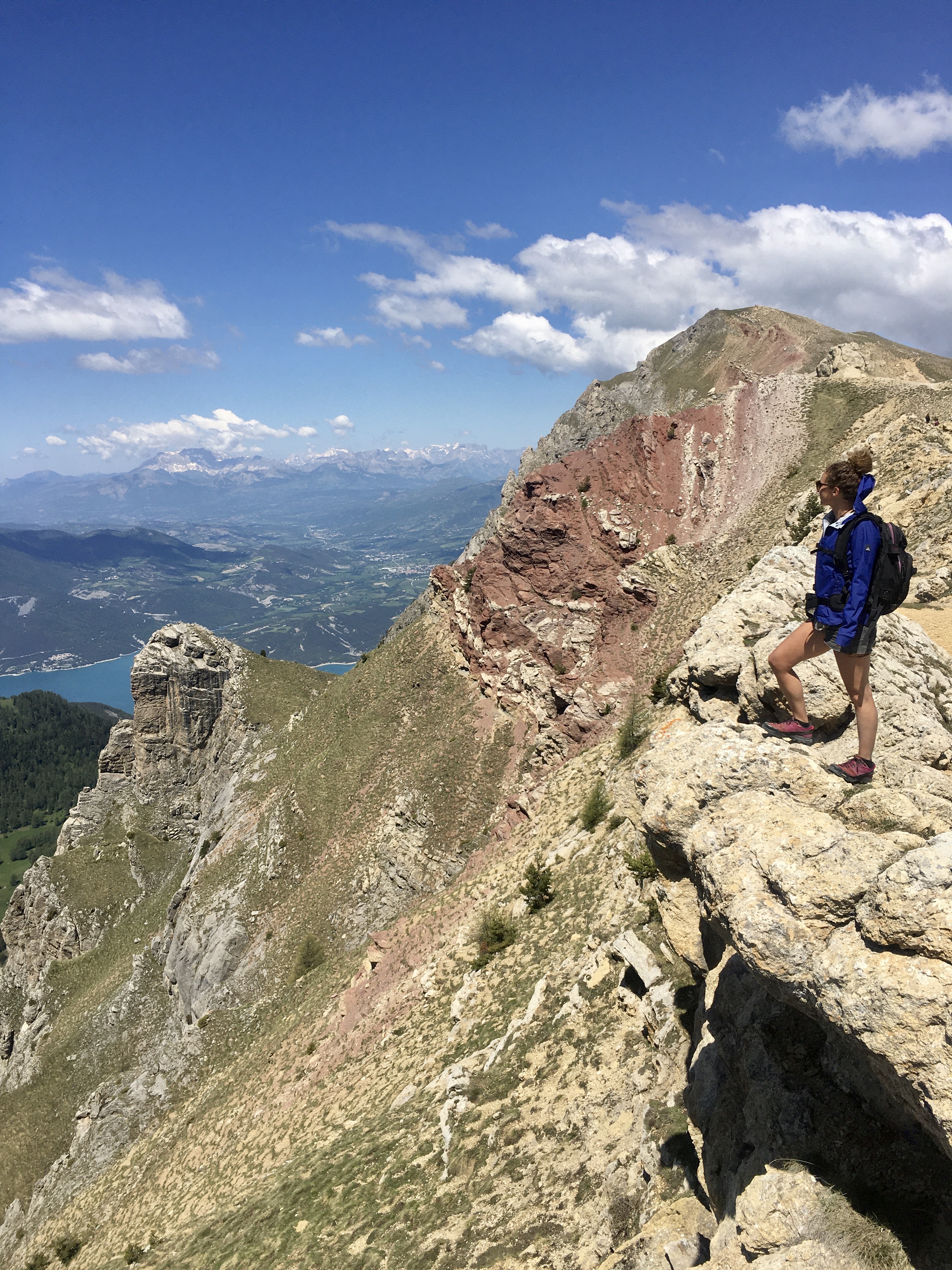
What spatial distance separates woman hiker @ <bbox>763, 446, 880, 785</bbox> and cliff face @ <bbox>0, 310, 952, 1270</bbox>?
802 millimetres

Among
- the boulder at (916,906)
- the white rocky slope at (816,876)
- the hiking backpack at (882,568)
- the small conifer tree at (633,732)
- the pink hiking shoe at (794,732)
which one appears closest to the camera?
the boulder at (916,906)

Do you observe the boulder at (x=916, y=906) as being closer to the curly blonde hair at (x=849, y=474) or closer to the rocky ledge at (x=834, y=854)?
the rocky ledge at (x=834, y=854)

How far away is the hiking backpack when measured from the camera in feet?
27.8

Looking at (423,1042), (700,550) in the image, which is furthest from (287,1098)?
(700,550)

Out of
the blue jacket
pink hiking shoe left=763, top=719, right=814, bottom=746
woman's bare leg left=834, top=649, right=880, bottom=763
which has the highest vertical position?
the blue jacket

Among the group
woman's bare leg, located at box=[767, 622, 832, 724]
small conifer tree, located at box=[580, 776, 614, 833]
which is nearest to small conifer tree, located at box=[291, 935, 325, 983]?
small conifer tree, located at box=[580, 776, 614, 833]

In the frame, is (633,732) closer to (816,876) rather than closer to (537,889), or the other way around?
(537,889)

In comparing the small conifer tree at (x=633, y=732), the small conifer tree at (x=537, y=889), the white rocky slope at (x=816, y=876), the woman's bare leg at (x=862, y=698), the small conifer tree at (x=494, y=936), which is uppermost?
the woman's bare leg at (x=862, y=698)

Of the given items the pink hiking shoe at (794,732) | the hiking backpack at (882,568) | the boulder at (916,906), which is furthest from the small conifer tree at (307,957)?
the hiking backpack at (882,568)

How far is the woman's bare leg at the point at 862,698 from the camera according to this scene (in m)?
8.62

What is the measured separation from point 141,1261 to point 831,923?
98.5 feet

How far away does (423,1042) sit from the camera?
22719 millimetres

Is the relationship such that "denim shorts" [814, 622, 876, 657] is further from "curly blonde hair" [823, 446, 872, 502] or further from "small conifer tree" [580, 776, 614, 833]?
"small conifer tree" [580, 776, 614, 833]

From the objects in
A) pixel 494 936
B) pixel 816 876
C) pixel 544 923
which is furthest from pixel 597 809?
pixel 816 876
